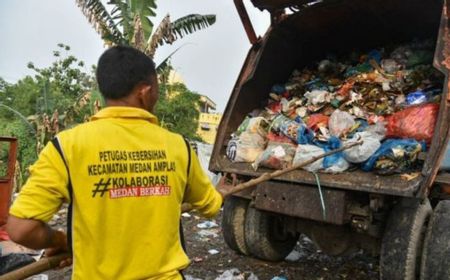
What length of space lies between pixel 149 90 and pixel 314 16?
2.88 meters

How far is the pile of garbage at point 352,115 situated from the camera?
295cm

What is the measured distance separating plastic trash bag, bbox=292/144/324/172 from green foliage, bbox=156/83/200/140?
32.3 feet

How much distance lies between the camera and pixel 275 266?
3924 millimetres

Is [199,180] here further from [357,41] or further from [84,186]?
[357,41]

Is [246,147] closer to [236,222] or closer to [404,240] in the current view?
[236,222]

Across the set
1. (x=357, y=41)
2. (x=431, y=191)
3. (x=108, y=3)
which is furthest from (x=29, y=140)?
(x=431, y=191)

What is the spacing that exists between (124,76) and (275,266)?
3011 millimetres

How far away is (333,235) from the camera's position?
320 centimetres

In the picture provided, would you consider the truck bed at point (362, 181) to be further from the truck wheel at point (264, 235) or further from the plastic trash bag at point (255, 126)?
the truck wheel at point (264, 235)

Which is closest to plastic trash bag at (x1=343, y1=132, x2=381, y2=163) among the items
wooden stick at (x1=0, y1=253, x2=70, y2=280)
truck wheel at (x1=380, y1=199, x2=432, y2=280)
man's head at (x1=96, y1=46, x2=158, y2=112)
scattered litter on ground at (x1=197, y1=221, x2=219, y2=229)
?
truck wheel at (x1=380, y1=199, x2=432, y2=280)

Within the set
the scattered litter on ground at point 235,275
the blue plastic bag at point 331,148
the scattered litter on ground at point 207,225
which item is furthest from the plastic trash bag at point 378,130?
the scattered litter on ground at point 207,225

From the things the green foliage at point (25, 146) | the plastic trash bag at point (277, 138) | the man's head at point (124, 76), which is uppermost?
the green foliage at point (25, 146)

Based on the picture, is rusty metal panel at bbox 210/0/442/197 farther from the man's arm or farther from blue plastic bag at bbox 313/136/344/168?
the man's arm

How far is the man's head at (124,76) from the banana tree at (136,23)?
7199 mm
